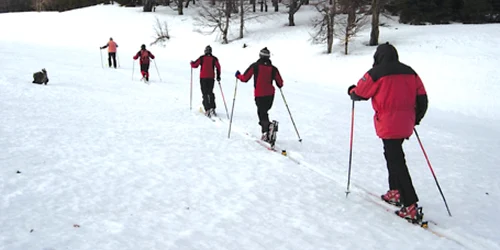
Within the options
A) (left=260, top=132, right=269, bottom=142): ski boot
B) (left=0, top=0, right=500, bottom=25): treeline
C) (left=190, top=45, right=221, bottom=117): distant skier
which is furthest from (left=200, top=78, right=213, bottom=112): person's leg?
(left=0, top=0, right=500, bottom=25): treeline

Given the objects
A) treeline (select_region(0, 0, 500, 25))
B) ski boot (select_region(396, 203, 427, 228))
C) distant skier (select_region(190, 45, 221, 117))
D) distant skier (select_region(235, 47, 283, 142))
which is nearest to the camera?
ski boot (select_region(396, 203, 427, 228))

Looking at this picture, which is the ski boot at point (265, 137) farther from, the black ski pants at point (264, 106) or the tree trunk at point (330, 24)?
the tree trunk at point (330, 24)

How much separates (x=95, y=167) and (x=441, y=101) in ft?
49.1

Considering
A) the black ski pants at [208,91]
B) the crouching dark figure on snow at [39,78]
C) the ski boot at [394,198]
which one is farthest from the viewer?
the crouching dark figure on snow at [39,78]

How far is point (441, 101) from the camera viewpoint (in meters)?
16.0

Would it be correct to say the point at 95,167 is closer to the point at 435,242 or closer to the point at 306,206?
the point at 306,206

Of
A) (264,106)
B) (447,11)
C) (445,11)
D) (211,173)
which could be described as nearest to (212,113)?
(264,106)

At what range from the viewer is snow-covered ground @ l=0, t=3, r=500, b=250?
151 inches

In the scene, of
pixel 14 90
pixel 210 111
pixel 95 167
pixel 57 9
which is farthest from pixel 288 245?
pixel 57 9

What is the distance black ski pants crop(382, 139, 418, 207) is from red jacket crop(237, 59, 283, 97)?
11.0 ft

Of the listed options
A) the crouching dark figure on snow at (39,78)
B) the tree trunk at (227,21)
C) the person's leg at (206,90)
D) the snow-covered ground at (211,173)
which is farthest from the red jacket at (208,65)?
the tree trunk at (227,21)

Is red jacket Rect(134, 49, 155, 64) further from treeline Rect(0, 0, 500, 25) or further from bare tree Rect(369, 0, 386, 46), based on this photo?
treeline Rect(0, 0, 500, 25)

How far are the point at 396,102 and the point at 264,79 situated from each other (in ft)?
11.5

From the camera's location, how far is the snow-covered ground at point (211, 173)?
12.6 feet
